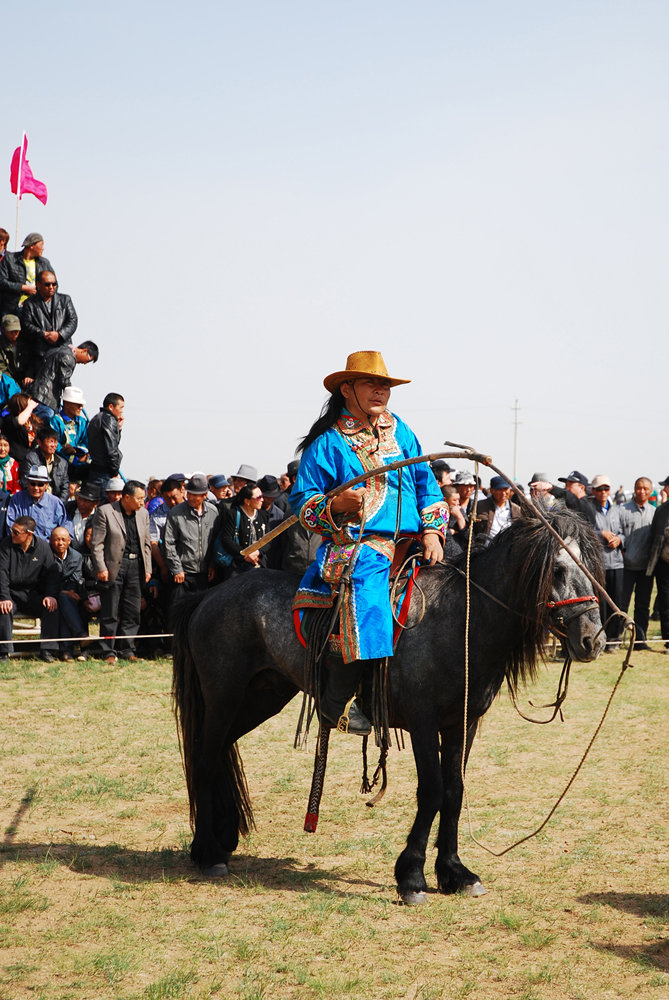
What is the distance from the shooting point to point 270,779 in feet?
23.7

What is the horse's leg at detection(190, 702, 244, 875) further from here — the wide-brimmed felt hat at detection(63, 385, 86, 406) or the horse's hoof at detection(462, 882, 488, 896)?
the wide-brimmed felt hat at detection(63, 385, 86, 406)

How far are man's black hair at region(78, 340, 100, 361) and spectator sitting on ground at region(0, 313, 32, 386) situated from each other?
0.82m

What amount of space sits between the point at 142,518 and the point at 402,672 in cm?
739

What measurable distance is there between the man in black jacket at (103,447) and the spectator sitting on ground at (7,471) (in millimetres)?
920

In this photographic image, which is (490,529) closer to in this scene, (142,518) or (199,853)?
(142,518)

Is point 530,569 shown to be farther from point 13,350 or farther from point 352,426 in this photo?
point 13,350

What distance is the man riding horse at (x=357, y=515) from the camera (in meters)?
5.01

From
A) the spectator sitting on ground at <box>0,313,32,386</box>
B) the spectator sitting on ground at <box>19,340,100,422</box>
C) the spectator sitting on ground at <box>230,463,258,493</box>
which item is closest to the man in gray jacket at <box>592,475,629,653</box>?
the spectator sitting on ground at <box>230,463,258,493</box>

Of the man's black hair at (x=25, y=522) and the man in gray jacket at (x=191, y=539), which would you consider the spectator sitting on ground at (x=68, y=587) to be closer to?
the man's black hair at (x=25, y=522)

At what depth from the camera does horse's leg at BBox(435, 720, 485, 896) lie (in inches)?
199

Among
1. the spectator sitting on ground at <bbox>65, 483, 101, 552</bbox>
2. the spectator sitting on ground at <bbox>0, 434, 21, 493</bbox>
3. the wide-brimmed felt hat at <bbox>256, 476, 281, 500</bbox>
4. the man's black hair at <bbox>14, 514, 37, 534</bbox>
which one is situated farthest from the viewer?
the wide-brimmed felt hat at <bbox>256, 476, 281, 500</bbox>

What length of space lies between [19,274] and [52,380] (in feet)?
5.20

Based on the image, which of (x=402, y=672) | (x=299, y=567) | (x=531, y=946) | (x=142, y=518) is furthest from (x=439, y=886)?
(x=142, y=518)

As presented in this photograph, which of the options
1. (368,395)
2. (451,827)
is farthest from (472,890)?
(368,395)
